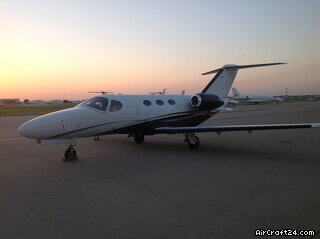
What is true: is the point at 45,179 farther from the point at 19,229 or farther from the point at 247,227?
the point at 247,227

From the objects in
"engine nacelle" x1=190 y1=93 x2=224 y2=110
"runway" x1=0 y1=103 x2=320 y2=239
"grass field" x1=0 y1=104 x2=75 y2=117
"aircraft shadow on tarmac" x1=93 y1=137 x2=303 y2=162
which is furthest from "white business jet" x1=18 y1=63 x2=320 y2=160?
"grass field" x1=0 y1=104 x2=75 y2=117

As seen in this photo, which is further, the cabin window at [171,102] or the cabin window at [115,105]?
the cabin window at [171,102]

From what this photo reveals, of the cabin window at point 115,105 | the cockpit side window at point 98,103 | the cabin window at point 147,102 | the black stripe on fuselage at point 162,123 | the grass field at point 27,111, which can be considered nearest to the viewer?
the cockpit side window at point 98,103

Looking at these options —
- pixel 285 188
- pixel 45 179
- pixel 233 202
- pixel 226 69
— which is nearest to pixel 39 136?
pixel 45 179

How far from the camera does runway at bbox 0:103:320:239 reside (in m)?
4.85

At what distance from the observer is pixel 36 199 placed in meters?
6.32

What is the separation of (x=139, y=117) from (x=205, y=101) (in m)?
Answer: 3.27

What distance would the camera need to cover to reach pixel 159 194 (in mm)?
6523

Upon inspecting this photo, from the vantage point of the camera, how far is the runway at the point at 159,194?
4852 mm

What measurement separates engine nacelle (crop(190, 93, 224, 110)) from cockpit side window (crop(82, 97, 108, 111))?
4380 mm

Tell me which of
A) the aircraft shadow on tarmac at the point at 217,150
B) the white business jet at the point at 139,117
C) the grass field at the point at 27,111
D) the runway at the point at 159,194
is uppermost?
the white business jet at the point at 139,117

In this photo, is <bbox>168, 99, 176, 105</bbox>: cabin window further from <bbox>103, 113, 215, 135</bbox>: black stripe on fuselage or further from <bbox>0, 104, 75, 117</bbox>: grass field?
<bbox>0, 104, 75, 117</bbox>: grass field

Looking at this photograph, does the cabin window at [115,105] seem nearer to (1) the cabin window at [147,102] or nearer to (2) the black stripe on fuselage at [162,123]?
(2) the black stripe on fuselage at [162,123]

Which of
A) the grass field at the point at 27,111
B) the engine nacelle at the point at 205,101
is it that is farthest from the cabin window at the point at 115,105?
the grass field at the point at 27,111
